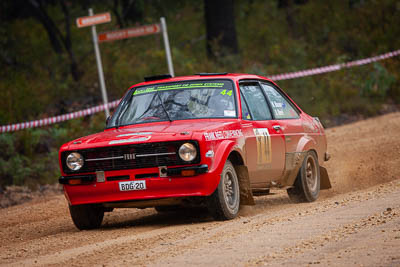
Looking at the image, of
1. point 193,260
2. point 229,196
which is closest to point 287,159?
point 229,196

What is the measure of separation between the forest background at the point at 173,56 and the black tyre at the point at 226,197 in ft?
23.8

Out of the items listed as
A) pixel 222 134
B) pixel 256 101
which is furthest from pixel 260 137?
pixel 222 134

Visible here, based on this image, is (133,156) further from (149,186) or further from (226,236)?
(226,236)

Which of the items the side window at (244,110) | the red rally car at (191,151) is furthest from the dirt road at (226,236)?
the side window at (244,110)

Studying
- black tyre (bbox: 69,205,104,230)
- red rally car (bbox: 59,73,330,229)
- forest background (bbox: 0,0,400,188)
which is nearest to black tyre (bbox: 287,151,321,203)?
red rally car (bbox: 59,73,330,229)

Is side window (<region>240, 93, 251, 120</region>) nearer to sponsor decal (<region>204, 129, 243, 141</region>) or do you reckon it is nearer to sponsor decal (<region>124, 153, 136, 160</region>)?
sponsor decal (<region>204, 129, 243, 141</region>)

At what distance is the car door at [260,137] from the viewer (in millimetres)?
8445

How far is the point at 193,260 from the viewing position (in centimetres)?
554

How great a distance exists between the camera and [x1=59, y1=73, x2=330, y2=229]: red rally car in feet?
24.4

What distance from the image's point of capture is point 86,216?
8125mm

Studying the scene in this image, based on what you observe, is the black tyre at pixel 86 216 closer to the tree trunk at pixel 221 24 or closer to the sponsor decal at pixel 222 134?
the sponsor decal at pixel 222 134

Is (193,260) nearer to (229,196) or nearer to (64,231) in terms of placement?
(229,196)

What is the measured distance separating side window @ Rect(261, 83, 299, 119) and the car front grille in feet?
7.48

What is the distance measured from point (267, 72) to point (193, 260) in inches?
679
